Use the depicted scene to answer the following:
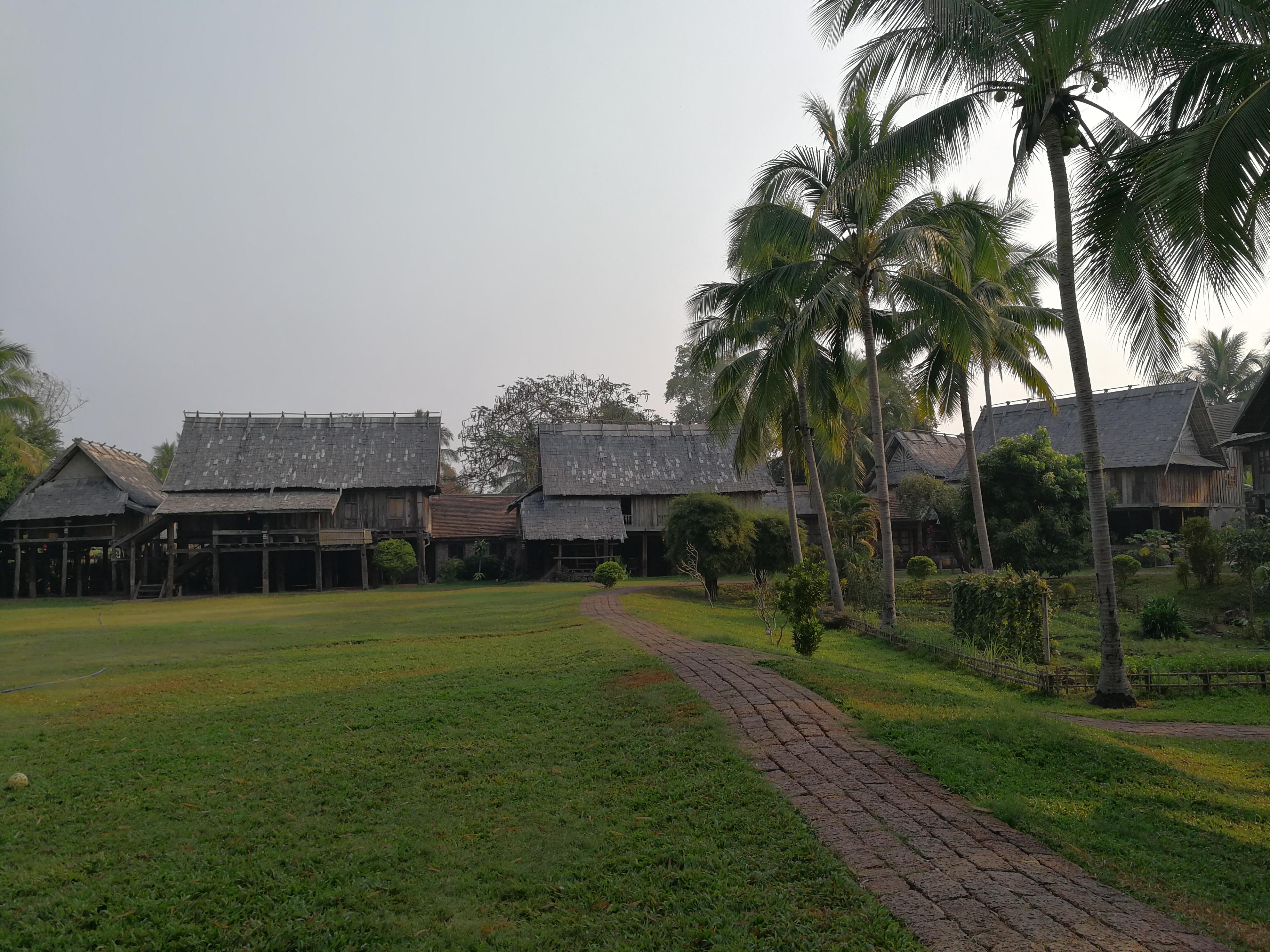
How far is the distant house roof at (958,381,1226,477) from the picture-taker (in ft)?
102

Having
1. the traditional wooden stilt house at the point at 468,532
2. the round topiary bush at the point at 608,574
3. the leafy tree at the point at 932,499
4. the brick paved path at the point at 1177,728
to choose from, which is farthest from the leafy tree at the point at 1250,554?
the traditional wooden stilt house at the point at 468,532

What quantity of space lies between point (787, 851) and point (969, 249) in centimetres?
1300

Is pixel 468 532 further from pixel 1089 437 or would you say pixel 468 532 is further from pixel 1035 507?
pixel 1089 437

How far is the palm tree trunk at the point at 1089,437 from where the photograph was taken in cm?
962

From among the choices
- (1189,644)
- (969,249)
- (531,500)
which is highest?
(969,249)

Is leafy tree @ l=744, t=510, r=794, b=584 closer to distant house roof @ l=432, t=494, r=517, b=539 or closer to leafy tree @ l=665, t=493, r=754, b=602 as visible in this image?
leafy tree @ l=665, t=493, r=754, b=602

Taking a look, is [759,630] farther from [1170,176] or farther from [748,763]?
[1170,176]

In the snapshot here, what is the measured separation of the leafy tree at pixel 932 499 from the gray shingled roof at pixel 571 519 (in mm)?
10926

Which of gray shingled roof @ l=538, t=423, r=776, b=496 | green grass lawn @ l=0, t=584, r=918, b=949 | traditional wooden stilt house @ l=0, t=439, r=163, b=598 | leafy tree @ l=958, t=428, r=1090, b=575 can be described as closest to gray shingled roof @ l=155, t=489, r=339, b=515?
traditional wooden stilt house @ l=0, t=439, r=163, b=598

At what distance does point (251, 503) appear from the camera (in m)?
31.0

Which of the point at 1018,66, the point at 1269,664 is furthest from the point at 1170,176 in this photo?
the point at 1269,664

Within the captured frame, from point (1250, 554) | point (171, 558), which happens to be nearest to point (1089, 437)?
point (1250, 554)

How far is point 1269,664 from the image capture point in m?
10.9

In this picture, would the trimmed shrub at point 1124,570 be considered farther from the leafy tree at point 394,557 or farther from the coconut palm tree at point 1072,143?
the leafy tree at point 394,557
